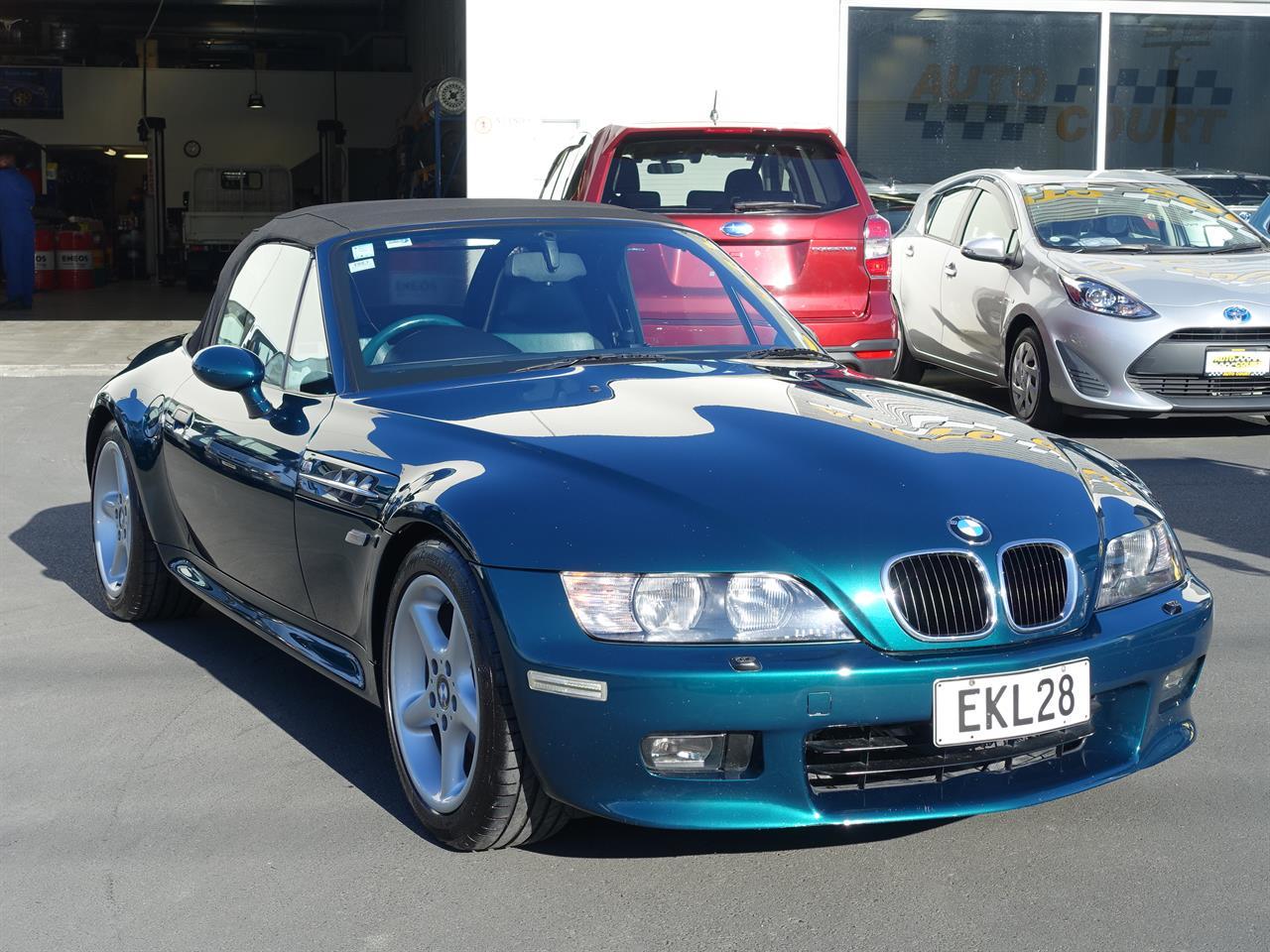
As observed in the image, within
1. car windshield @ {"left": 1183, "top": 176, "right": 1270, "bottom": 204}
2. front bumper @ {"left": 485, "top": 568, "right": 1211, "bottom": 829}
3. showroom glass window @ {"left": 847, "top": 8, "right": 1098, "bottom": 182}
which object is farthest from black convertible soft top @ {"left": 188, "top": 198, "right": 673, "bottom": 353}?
showroom glass window @ {"left": 847, "top": 8, "right": 1098, "bottom": 182}

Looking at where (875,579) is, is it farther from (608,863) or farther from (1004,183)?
(1004,183)

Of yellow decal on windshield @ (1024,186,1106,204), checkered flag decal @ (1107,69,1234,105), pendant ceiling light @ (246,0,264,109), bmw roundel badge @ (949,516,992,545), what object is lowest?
bmw roundel badge @ (949,516,992,545)

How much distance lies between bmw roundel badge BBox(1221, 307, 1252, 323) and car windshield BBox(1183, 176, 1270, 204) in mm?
5015

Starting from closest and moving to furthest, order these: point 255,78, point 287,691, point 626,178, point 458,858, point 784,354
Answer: point 458,858, point 784,354, point 287,691, point 626,178, point 255,78

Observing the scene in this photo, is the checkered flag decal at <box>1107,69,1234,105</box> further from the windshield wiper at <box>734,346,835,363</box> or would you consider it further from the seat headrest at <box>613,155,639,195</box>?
the windshield wiper at <box>734,346,835,363</box>

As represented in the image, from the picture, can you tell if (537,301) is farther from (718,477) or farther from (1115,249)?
(1115,249)

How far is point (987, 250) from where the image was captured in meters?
9.59

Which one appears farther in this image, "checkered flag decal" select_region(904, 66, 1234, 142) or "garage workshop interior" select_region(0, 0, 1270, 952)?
A: "checkered flag decal" select_region(904, 66, 1234, 142)

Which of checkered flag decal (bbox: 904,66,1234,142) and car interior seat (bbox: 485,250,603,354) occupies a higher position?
checkered flag decal (bbox: 904,66,1234,142)

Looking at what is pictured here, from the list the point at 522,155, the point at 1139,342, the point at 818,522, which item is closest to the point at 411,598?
the point at 818,522

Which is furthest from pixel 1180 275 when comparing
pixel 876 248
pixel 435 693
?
pixel 435 693

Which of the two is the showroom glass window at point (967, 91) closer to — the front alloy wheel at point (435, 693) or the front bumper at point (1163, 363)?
the front bumper at point (1163, 363)

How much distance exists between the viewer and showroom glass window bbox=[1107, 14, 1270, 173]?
1644 cm

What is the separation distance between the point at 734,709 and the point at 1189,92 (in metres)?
15.3
